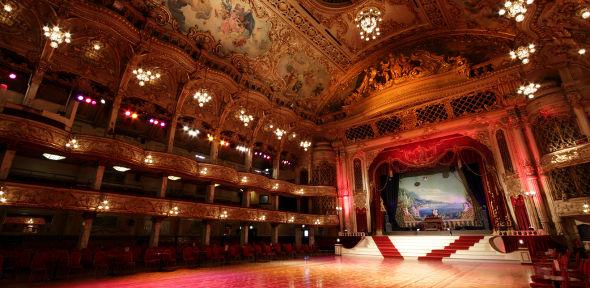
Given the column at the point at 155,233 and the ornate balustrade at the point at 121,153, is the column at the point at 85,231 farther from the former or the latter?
the column at the point at 155,233

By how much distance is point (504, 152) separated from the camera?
47.3ft

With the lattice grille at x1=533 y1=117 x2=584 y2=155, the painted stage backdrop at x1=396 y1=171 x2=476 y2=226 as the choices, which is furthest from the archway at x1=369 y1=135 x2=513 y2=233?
the lattice grille at x1=533 y1=117 x2=584 y2=155

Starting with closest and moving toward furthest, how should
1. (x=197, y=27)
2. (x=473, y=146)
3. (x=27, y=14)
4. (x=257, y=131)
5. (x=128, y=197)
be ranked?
(x=27, y=14) < (x=128, y=197) < (x=197, y=27) < (x=473, y=146) < (x=257, y=131)

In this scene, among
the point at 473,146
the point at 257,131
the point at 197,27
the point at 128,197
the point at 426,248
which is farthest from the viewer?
the point at 257,131

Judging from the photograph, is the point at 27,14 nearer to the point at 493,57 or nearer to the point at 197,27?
the point at 197,27

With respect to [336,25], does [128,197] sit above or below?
below

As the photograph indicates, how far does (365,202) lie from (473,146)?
7.01 m

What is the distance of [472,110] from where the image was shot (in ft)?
51.6

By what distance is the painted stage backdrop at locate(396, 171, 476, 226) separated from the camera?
56.1 feet

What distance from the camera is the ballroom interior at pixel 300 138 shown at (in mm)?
9719

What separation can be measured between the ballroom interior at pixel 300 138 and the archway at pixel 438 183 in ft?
0.31

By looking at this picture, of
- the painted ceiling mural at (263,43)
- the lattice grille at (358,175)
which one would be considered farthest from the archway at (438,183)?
the painted ceiling mural at (263,43)

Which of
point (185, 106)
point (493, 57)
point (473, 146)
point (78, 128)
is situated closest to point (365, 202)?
point (473, 146)

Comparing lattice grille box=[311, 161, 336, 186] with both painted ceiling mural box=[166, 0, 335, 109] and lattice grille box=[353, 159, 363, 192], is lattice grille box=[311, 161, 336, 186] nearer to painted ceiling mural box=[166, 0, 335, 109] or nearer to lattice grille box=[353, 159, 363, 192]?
lattice grille box=[353, 159, 363, 192]
